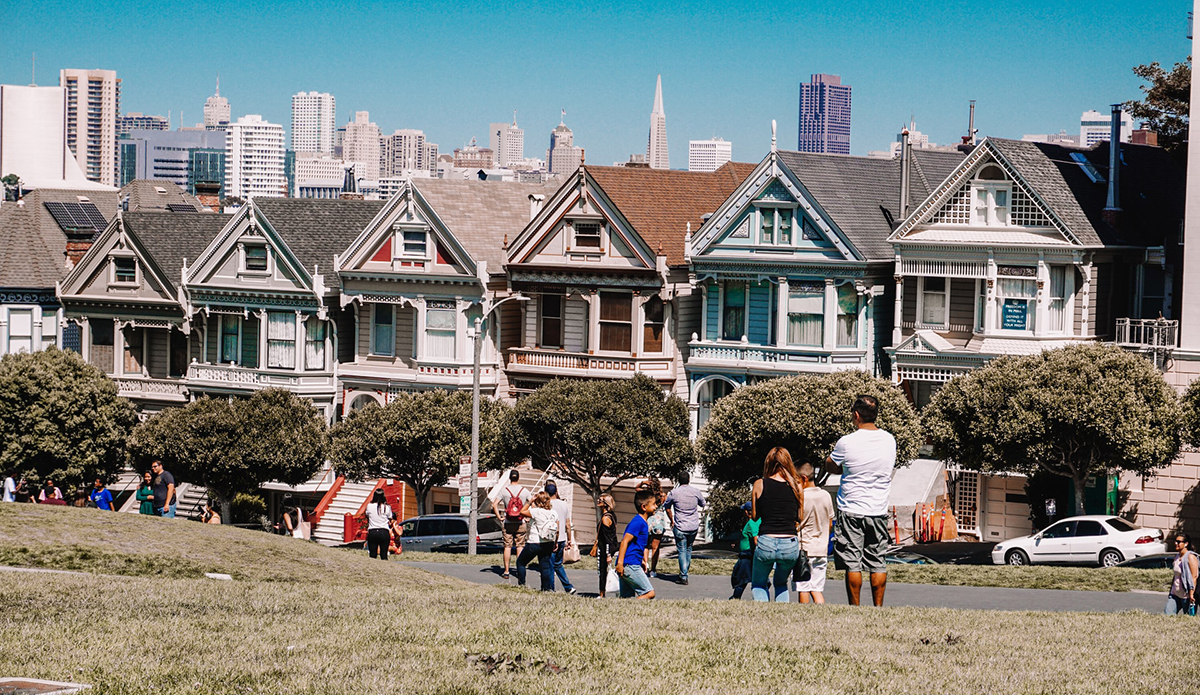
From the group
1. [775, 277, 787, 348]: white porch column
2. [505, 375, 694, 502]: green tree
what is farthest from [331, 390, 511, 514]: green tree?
[775, 277, 787, 348]: white porch column

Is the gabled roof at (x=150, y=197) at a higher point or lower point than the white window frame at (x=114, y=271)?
higher

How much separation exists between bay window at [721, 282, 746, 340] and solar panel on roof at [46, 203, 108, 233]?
27.1 m

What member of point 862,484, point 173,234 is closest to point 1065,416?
point 862,484

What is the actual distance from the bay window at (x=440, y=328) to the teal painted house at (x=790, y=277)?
8.25 m

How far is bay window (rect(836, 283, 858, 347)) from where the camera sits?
162 feet

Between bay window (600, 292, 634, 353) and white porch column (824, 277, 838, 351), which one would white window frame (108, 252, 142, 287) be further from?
white porch column (824, 277, 838, 351)

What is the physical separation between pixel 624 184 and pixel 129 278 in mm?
19147

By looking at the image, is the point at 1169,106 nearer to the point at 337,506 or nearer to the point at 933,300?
the point at 933,300

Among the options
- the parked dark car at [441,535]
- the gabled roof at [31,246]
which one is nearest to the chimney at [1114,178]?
the parked dark car at [441,535]

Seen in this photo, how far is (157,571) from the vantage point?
1019 inches

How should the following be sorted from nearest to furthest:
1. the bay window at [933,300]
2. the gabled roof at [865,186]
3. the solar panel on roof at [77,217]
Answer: the bay window at [933,300]
the gabled roof at [865,186]
the solar panel on roof at [77,217]

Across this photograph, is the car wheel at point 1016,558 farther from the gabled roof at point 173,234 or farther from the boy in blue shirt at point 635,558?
the gabled roof at point 173,234

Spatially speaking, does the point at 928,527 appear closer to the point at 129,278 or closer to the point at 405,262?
the point at 405,262

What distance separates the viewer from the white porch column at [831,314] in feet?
A: 162
